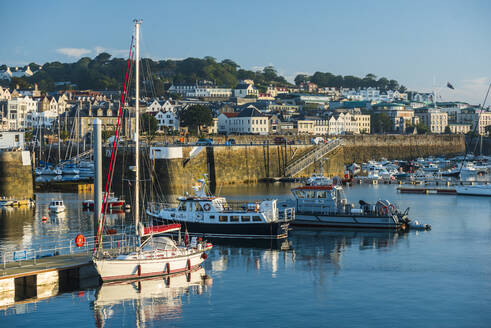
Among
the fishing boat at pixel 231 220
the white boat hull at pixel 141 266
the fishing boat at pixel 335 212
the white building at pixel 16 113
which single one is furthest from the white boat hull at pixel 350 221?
the white building at pixel 16 113

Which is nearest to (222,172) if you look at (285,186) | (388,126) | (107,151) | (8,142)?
(285,186)

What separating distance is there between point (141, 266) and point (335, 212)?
17602 millimetres

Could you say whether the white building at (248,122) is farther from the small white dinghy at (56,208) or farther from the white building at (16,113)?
the small white dinghy at (56,208)

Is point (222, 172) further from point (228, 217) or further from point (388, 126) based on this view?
point (388, 126)

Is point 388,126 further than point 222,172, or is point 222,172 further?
point 388,126

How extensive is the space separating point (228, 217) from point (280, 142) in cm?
4697

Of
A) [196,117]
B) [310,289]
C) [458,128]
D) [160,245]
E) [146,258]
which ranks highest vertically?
[458,128]

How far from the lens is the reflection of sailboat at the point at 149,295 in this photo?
23.2m

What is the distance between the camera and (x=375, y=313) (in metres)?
23.1

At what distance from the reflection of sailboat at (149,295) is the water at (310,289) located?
4 centimetres

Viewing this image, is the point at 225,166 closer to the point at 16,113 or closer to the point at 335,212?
the point at 335,212

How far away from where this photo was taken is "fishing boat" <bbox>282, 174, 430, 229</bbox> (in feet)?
134

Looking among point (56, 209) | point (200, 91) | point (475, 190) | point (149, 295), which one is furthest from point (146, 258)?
point (200, 91)

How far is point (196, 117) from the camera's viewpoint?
113 meters
